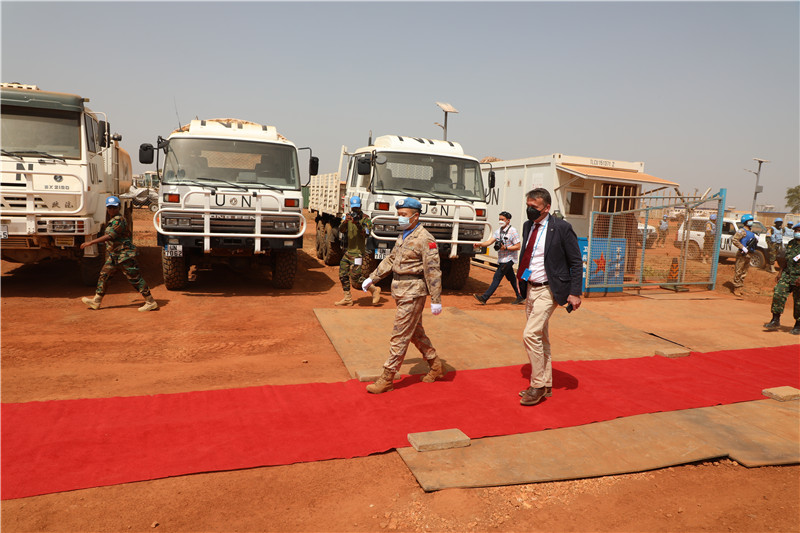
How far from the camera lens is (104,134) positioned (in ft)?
31.4

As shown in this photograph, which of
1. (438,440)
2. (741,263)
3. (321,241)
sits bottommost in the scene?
(438,440)

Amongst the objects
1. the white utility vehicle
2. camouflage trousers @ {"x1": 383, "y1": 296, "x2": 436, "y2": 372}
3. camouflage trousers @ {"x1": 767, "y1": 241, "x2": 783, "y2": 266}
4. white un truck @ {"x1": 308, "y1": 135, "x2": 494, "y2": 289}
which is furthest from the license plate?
camouflage trousers @ {"x1": 767, "y1": 241, "x2": 783, "y2": 266}

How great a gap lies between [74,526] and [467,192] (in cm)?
879

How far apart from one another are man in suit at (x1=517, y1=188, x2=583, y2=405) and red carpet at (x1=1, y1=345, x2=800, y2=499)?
12.6 inches

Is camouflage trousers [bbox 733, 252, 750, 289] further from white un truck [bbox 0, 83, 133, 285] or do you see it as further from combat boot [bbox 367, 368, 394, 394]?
white un truck [bbox 0, 83, 133, 285]

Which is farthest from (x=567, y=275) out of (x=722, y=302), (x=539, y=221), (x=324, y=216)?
(x=324, y=216)

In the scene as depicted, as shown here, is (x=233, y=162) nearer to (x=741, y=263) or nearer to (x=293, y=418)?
(x=293, y=418)

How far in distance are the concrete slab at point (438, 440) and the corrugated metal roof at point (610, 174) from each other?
32.3 feet

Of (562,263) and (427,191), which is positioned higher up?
(427,191)

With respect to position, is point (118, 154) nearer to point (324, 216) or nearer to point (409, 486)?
point (324, 216)

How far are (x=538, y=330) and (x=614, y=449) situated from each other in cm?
120

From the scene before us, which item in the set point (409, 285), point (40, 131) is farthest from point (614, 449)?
point (40, 131)

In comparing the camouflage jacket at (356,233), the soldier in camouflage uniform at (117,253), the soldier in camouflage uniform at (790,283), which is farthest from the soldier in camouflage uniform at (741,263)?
the soldier in camouflage uniform at (117,253)

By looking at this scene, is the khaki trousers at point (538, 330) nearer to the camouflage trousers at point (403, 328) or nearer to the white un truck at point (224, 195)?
the camouflage trousers at point (403, 328)
